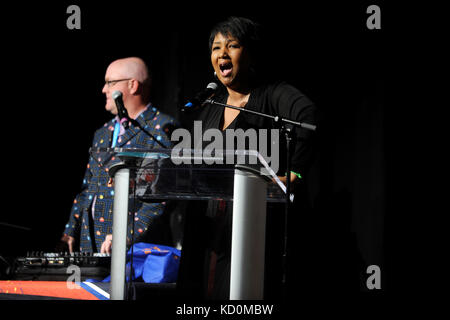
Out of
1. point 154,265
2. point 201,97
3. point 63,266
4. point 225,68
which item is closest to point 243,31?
point 225,68

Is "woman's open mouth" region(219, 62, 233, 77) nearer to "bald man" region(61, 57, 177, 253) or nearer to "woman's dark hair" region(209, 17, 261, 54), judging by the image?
"woman's dark hair" region(209, 17, 261, 54)

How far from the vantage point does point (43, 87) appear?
3.89 metres

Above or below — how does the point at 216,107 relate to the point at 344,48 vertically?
below

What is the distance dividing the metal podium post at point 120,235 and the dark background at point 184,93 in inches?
63.8

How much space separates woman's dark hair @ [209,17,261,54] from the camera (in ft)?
8.30

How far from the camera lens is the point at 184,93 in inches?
154

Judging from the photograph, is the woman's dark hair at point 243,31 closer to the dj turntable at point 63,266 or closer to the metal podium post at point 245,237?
the metal podium post at point 245,237

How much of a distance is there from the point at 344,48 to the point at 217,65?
3.85 ft

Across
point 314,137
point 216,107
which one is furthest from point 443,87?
point 216,107

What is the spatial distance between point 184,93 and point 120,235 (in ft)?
7.38

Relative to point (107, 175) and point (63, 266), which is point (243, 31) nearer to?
point (107, 175)

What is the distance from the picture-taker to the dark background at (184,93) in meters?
3.38

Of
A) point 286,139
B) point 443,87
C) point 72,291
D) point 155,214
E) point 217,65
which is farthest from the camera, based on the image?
point 443,87
